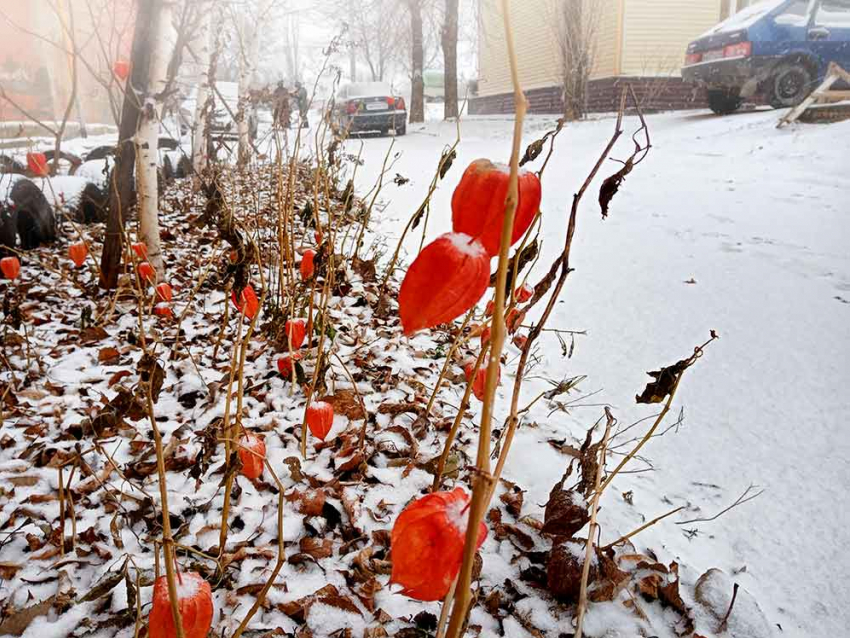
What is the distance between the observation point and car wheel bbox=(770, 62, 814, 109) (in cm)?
916

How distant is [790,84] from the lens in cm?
938

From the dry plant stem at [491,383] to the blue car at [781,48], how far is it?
10.7m

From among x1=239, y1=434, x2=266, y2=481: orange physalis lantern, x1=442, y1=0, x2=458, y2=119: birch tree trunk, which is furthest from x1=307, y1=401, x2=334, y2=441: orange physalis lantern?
x1=442, y1=0, x2=458, y2=119: birch tree trunk

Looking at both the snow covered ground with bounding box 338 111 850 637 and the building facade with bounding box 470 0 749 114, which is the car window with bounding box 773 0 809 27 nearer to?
the snow covered ground with bounding box 338 111 850 637

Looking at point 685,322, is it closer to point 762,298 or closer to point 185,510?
point 762,298

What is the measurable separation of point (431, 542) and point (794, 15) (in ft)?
38.0

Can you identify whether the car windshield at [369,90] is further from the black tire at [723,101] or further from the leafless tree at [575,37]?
the black tire at [723,101]

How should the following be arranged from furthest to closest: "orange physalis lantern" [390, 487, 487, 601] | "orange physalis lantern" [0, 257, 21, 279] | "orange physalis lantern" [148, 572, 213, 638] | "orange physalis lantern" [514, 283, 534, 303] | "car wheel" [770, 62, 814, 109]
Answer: "car wheel" [770, 62, 814, 109] < "orange physalis lantern" [0, 257, 21, 279] < "orange physalis lantern" [514, 283, 534, 303] < "orange physalis lantern" [148, 572, 213, 638] < "orange physalis lantern" [390, 487, 487, 601]

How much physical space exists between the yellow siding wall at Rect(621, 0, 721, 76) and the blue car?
4807mm

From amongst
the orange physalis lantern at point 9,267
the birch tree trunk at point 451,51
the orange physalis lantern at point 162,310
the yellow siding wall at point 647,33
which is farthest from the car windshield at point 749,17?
the orange physalis lantern at point 9,267

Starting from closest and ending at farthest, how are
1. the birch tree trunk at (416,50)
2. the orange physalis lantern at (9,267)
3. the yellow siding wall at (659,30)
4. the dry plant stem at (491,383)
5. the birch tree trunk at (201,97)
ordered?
the dry plant stem at (491,383) < the orange physalis lantern at (9,267) < the birch tree trunk at (201,97) < the yellow siding wall at (659,30) < the birch tree trunk at (416,50)

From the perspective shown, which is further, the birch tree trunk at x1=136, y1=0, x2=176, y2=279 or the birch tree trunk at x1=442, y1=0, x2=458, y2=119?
the birch tree trunk at x1=442, y1=0, x2=458, y2=119

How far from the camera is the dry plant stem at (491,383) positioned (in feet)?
1.59

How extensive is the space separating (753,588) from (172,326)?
2.98 metres
